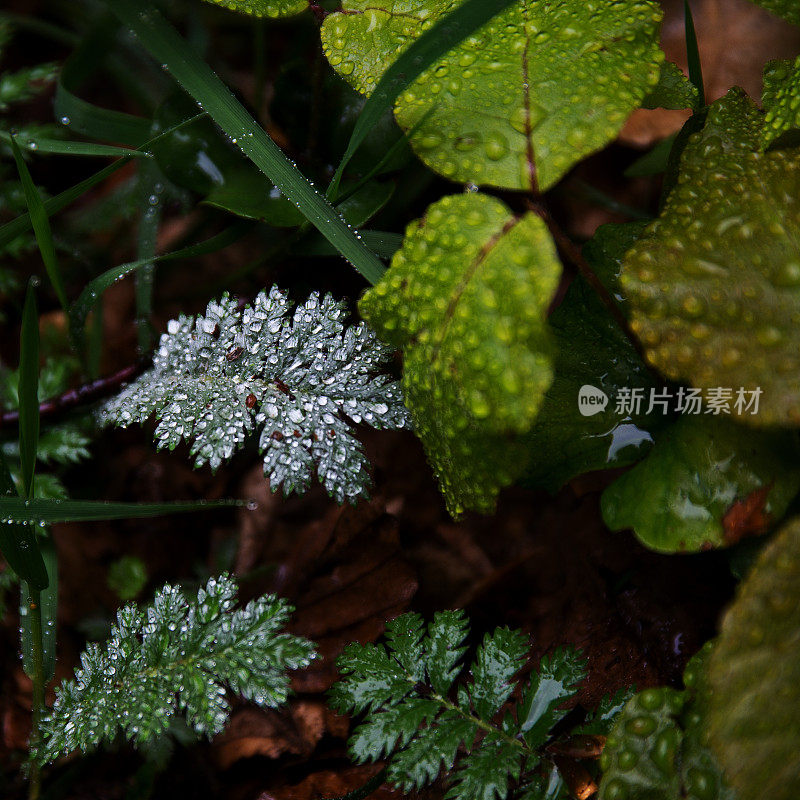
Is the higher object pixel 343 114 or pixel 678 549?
pixel 343 114

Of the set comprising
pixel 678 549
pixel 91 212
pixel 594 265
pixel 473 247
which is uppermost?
pixel 91 212

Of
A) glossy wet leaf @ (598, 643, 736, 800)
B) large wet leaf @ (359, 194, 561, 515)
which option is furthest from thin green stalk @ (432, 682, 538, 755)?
large wet leaf @ (359, 194, 561, 515)

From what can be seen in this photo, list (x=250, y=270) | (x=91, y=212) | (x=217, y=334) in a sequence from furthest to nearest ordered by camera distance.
→ (x=91, y=212) < (x=250, y=270) < (x=217, y=334)

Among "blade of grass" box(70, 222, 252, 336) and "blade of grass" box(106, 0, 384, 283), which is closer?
"blade of grass" box(106, 0, 384, 283)

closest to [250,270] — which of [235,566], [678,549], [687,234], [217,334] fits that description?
[217,334]

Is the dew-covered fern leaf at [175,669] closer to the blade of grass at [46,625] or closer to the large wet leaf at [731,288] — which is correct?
the blade of grass at [46,625]

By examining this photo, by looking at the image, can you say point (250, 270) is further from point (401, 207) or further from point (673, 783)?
point (673, 783)

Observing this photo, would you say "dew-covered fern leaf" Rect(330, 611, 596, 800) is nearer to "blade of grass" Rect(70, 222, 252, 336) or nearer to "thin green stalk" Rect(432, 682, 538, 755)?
"thin green stalk" Rect(432, 682, 538, 755)
